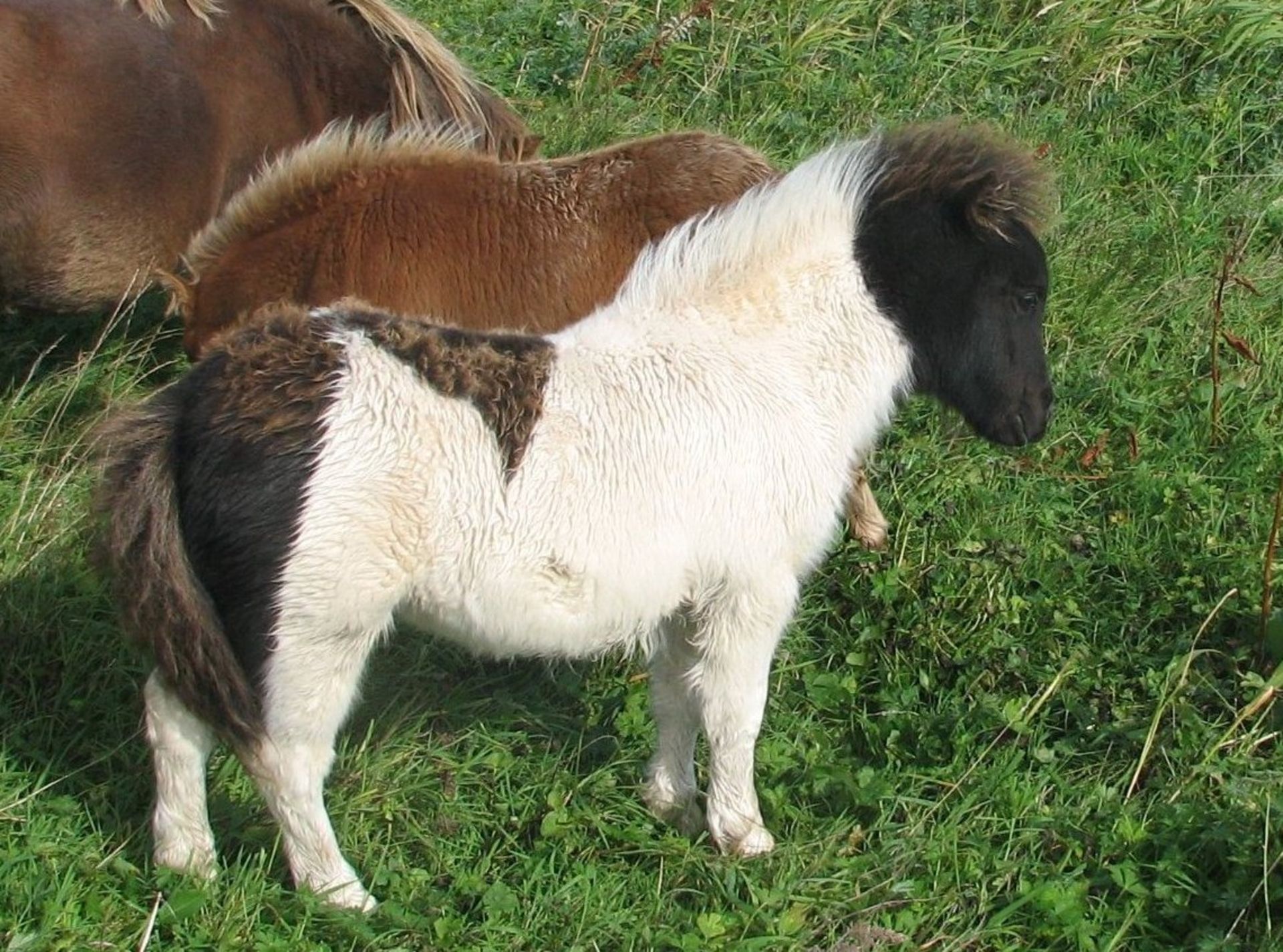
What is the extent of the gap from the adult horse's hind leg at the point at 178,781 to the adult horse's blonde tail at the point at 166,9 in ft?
10.5

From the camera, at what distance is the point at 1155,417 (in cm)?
541

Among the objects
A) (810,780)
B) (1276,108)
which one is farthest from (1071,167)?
(810,780)

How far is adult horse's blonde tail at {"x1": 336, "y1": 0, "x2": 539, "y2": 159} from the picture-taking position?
607cm

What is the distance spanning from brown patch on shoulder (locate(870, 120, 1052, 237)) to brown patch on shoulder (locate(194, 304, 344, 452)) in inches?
59.1

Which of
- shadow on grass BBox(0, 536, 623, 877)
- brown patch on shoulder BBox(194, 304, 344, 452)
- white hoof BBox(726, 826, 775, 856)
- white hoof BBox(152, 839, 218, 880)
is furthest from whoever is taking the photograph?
shadow on grass BBox(0, 536, 623, 877)

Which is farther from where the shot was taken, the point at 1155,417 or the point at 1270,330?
the point at 1270,330

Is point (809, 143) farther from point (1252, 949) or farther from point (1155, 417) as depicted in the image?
point (1252, 949)

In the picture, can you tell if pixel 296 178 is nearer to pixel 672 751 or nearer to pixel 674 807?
pixel 672 751

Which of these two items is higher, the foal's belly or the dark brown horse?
the foal's belly

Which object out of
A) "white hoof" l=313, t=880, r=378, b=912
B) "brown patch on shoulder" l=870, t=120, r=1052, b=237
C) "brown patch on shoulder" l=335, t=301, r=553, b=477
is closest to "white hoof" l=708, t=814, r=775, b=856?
"white hoof" l=313, t=880, r=378, b=912

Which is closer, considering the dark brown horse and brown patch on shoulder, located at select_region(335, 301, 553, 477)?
brown patch on shoulder, located at select_region(335, 301, 553, 477)

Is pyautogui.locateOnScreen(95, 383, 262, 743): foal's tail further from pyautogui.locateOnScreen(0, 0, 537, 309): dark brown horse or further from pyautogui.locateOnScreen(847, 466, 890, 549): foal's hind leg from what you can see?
pyautogui.locateOnScreen(0, 0, 537, 309): dark brown horse

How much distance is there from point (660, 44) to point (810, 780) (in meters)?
4.64

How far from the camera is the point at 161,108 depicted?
18.5ft
